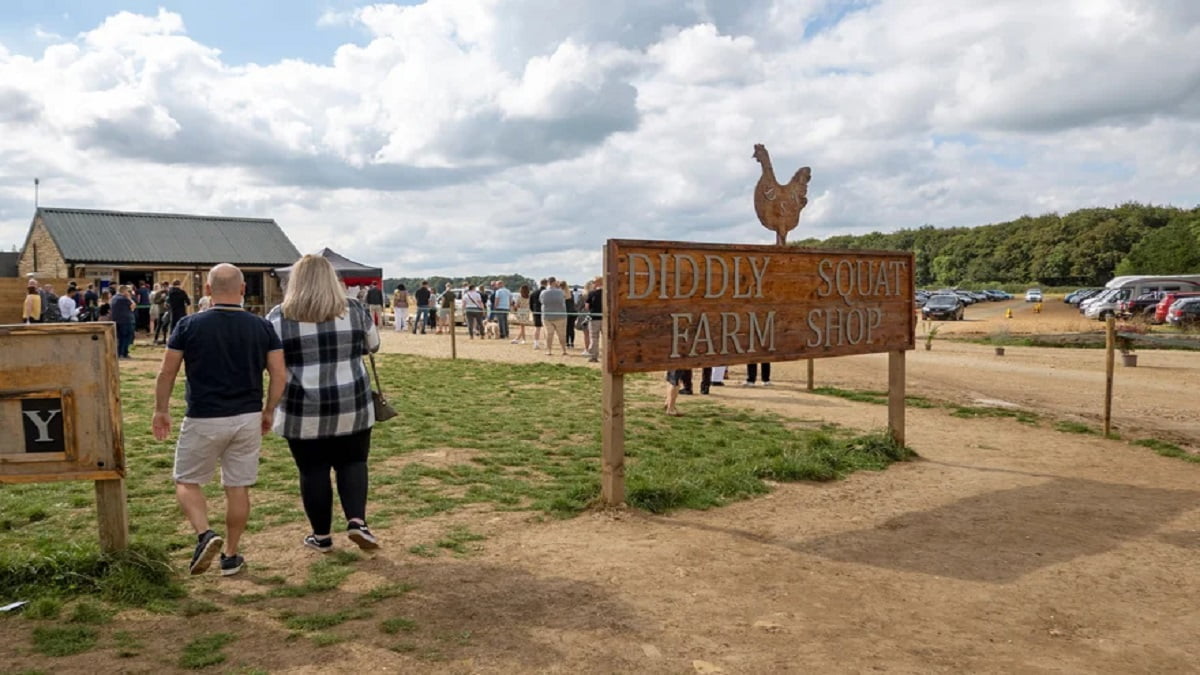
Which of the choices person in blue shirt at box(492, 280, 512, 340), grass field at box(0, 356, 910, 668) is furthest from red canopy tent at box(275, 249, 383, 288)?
grass field at box(0, 356, 910, 668)

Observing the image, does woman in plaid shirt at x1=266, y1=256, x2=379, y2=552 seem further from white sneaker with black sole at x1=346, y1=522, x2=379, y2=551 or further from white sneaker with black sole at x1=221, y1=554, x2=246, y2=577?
white sneaker with black sole at x1=221, y1=554, x2=246, y2=577

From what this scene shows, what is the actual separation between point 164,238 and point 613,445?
33.7m

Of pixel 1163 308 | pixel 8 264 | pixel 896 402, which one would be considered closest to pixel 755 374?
pixel 896 402

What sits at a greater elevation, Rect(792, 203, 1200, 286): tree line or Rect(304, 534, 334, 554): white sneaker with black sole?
Rect(792, 203, 1200, 286): tree line

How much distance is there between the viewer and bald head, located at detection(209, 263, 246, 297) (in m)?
4.34

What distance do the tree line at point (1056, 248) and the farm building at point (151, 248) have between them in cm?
5662

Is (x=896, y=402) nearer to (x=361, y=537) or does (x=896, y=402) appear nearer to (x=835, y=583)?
(x=835, y=583)

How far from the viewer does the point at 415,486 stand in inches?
257

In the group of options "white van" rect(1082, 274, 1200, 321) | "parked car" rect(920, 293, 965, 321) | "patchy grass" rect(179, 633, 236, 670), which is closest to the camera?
"patchy grass" rect(179, 633, 236, 670)

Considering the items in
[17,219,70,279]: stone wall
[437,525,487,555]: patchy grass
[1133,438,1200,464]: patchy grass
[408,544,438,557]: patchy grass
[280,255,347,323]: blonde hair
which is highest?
[17,219,70,279]: stone wall

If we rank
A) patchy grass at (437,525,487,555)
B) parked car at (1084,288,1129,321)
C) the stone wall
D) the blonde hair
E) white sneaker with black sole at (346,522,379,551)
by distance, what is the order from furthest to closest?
1. parked car at (1084,288,1129,321)
2. the stone wall
3. patchy grass at (437,525,487,555)
4. white sneaker with black sole at (346,522,379,551)
5. the blonde hair

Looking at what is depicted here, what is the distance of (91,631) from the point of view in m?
3.73

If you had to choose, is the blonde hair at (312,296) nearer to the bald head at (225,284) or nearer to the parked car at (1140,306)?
the bald head at (225,284)

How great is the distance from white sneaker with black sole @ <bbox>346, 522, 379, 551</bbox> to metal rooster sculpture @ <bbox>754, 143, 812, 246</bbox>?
4.63m
